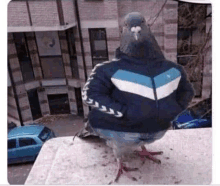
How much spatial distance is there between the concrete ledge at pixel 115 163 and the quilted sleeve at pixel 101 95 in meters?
0.48

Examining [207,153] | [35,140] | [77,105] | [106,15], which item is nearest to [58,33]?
[106,15]

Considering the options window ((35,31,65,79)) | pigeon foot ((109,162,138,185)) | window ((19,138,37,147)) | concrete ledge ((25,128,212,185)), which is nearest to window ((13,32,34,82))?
window ((35,31,65,79))

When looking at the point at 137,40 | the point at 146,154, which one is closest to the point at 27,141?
the point at 146,154

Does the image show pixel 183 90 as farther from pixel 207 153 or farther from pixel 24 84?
pixel 24 84

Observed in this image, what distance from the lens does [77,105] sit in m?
2.52

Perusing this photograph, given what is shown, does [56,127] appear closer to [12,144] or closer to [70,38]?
[12,144]

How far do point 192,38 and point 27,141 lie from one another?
7.40 ft

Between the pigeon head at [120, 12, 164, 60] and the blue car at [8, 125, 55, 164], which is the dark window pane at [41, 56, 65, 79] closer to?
the blue car at [8, 125, 55, 164]

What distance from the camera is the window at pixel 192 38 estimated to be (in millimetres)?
1891

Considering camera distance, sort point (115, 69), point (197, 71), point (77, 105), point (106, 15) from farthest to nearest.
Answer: point (77, 105) < point (106, 15) < point (197, 71) < point (115, 69)

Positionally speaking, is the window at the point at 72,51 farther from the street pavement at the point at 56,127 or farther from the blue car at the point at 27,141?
the blue car at the point at 27,141

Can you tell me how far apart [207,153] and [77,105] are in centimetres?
156

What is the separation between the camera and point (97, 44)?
2207mm

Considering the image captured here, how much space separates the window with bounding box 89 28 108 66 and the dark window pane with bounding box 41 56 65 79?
0.35m
